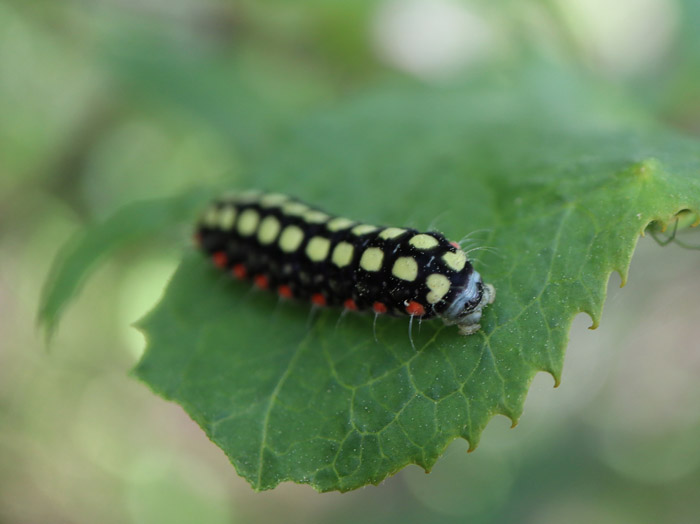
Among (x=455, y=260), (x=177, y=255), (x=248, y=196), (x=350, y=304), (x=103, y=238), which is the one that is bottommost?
(x=103, y=238)

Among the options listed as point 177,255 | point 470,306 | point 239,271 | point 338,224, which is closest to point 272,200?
point 239,271

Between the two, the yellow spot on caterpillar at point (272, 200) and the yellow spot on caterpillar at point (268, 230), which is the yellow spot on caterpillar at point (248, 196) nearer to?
the yellow spot on caterpillar at point (272, 200)

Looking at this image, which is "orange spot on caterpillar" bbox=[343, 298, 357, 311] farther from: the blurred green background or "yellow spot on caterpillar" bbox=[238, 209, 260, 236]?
the blurred green background

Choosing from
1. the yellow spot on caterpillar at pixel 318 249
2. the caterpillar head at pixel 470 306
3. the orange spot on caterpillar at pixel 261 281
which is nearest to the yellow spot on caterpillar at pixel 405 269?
the caterpillar head at pixel 470 306

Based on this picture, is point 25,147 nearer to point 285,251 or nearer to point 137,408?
point 137,408

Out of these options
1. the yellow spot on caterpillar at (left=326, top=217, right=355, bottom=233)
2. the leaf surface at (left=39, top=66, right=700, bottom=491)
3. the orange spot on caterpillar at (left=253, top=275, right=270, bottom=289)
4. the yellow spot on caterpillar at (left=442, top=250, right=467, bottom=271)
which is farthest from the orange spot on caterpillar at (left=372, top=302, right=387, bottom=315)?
the orange spot on caterpillar at (left=253, top=275, right=270, bottom=289)

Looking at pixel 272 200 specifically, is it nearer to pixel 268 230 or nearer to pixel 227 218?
pixel 268 230
